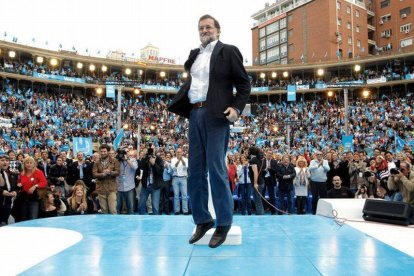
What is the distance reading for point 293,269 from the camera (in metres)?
2.42

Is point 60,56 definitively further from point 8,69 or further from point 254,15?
point 254,15

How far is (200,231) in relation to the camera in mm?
3186

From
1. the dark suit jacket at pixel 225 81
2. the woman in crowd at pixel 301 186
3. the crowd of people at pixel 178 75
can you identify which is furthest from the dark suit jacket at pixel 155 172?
the crowd of people at pixel 178 75

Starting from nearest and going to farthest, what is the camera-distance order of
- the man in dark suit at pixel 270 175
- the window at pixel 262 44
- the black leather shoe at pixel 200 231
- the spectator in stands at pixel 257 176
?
the black leather shoe at pixel 200 231 → the spectator in stands at pixel 257 176 → the man in dark suit at pixel 270 175 → the window at pixel 262 44

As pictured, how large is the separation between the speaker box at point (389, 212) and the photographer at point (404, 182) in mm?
1424

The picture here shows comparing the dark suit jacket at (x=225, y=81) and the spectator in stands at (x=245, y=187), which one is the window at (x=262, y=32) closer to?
the spectator in stands at (x=245, y=187)

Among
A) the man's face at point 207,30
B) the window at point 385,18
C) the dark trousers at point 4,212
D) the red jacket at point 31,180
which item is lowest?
the dark trousers at point 4,212

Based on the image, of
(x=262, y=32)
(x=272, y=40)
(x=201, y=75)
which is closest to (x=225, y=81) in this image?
(x=201, y=75)

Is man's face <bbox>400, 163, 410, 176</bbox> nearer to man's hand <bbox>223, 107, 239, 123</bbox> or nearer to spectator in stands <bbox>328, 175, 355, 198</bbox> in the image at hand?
spectator in stands <bbox>328, 175, 355, 198</bbox>

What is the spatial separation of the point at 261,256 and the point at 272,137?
29551mm

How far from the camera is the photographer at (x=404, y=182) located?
5.86 meters

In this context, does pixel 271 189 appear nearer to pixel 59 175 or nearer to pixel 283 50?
pixel 59 175

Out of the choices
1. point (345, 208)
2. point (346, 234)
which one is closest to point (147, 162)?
point (345, 208)

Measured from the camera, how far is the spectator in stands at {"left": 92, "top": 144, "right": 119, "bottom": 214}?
7.76 meters
